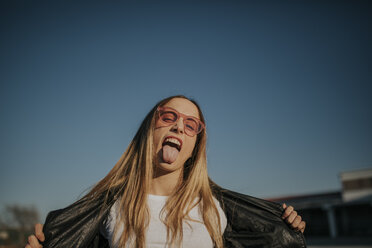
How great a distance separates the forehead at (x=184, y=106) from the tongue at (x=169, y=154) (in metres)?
0.40

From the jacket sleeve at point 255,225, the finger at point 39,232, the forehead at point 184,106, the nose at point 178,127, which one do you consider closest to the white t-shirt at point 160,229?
the jacket sleeve at point 255,225

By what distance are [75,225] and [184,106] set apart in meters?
1.41

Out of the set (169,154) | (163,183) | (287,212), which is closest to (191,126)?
(169,154)

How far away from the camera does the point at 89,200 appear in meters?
2.42

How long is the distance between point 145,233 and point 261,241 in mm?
997

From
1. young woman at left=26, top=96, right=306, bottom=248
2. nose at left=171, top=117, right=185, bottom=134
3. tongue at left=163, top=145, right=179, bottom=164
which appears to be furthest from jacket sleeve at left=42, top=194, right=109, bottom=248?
nose at left=171, top=117, right=185, bottom=134

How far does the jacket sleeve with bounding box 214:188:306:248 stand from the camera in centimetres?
232

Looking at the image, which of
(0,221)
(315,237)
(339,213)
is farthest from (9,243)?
(339,213)

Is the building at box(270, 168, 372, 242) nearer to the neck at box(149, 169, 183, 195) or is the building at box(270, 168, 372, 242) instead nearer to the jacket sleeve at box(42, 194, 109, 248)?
the neck at box(149, 169, 183, 195)

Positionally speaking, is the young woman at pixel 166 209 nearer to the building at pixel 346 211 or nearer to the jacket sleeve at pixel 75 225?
the jacket sleeve at pixel 75 225

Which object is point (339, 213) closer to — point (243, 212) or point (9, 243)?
point (243, 212)

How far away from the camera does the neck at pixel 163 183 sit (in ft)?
8.14

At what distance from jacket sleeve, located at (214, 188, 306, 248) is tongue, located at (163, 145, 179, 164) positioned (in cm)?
60

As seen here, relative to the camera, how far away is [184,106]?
2676mm
